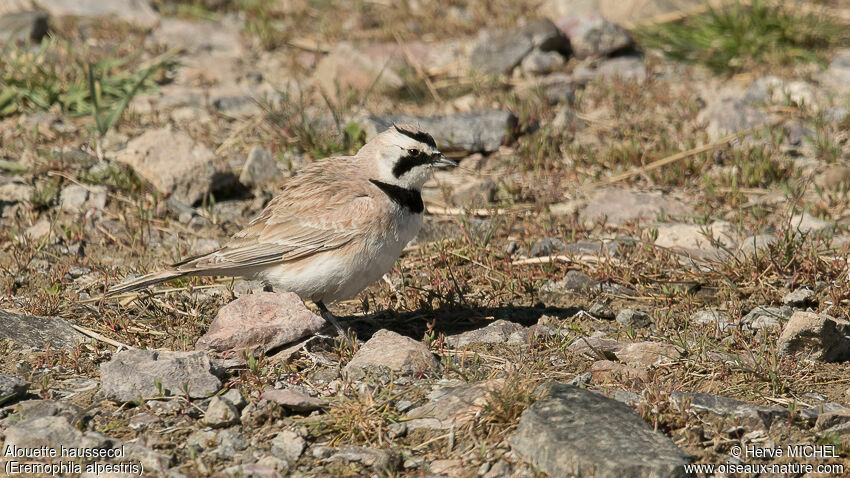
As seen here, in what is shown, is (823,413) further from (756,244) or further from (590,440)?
(756,244)

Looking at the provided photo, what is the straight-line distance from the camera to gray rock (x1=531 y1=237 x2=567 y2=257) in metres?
6.86

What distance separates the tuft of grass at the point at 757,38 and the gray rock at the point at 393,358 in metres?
6.48

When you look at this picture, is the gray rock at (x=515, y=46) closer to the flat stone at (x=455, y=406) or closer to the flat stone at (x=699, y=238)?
the flat stone at (x=699, y=238)

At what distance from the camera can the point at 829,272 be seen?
20.0ft

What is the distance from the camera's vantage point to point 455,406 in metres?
4.48

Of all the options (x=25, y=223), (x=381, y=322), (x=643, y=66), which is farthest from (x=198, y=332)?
(x=643, y=66)

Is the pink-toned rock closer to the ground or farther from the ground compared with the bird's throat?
closer to the ground

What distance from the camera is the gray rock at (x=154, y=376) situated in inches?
185

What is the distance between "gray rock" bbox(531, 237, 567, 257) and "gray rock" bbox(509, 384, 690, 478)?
8.44 feet

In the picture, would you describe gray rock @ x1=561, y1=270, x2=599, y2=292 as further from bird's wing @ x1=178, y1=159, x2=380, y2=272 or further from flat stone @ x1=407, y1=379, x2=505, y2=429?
flat stone @ x1=407, y1=379, x2=505, y2=429

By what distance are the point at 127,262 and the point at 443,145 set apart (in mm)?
3183

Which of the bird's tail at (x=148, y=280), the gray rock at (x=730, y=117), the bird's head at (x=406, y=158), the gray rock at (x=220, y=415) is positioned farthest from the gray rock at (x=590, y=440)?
the gray rock at (x=730, y=117)

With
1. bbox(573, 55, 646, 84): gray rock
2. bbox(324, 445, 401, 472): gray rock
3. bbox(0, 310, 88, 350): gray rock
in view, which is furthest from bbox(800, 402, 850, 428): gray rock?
bbox(573, 55, 646, 84): gray rock

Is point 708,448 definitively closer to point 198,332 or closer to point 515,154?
point 198,332
